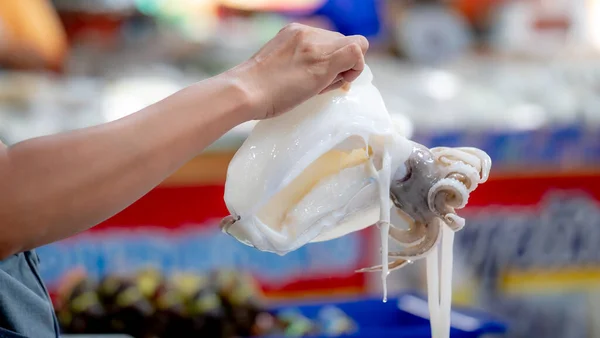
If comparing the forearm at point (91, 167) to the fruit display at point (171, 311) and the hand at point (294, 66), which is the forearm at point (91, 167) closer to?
the hand at point (294, 66)

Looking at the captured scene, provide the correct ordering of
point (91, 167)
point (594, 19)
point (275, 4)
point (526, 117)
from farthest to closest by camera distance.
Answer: point (594, 19), point (275, 4), point (526, 117), point (91, 167)

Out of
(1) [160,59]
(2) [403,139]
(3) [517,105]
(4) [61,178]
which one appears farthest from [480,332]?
(1) [160,59]

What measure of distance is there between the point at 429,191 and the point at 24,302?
64cm

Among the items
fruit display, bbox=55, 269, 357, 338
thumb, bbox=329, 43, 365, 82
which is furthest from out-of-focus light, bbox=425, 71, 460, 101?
thumb, bbox=329, 43, 365, 82

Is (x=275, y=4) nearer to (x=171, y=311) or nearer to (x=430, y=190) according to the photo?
(x=171, y=311)

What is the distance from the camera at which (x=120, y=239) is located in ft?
10.5

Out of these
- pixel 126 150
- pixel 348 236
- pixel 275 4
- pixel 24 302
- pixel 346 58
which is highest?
pixel 275 4

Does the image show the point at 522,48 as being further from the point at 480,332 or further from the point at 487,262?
the point at 480,332

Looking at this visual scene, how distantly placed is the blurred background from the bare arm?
1.12 meters

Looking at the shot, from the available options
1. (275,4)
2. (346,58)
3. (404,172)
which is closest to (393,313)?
(404,172)

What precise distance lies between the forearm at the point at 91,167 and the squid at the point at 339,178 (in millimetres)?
206

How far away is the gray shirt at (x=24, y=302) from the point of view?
46.1 inches

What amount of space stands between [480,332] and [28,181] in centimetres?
145

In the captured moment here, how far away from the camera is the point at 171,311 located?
7.02 ft
